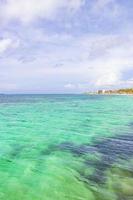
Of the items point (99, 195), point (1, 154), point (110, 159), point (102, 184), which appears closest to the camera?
point (99, 195)

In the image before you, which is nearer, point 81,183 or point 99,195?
point 99,195

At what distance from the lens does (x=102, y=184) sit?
909 cm

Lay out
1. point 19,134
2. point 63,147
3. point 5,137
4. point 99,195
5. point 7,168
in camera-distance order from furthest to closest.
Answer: point 19,134 → point 5,137 → point 63,147 → point 7,168 → point 99,195

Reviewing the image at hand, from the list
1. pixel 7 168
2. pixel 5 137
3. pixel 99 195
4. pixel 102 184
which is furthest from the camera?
pixel 5 137

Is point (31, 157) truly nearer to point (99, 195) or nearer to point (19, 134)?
point (99, 195)

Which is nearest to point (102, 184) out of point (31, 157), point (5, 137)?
point (31, 157)

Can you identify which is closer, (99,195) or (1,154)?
(99,195)

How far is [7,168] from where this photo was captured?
10953mm

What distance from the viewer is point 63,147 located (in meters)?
14.9

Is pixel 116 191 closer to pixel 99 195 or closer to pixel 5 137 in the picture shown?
pixel 99 195

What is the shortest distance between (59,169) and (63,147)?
3804 millimetres

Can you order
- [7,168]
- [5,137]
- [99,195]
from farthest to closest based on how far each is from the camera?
[5,137] → [7,168] → [99,195]

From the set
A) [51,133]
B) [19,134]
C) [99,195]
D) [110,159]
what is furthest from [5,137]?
[99,195]

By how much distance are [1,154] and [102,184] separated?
18.6 ft
